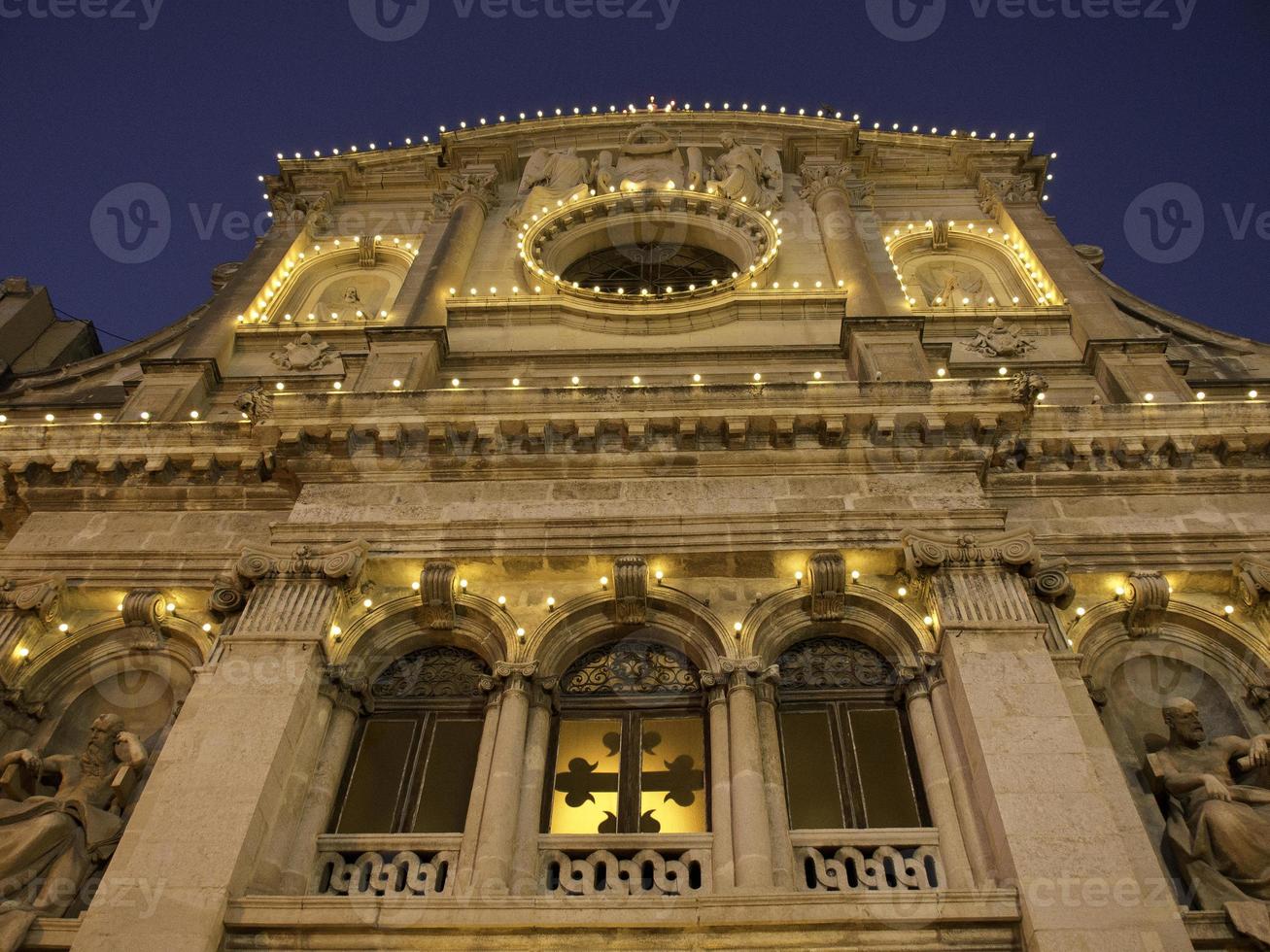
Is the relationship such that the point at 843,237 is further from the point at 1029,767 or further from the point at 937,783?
the point at 1029,767

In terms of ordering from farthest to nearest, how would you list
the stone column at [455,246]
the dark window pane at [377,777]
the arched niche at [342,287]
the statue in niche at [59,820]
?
the arched niche at [342,287] < the stone column at [455,246] < the dark window pane at [377,777] < the statue in niche at [59,820]

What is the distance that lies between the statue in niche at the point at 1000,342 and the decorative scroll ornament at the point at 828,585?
7654 millimetres

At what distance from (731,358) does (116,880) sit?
12.2 metres

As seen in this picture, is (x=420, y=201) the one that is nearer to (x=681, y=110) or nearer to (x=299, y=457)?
(x=681, y=110)

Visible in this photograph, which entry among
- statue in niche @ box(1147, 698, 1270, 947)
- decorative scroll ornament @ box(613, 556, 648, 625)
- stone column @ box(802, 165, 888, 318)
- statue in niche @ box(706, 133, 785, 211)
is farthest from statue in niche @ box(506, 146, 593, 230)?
statue in niche @ box(1147, 698, 1270, 947)

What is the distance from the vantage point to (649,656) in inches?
523

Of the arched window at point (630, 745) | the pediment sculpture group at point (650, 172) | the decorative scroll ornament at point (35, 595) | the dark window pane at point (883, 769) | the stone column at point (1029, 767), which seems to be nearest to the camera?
the stone column at point (1029, 767)

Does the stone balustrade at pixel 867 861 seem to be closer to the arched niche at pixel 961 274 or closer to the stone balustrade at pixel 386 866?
the stone balustrade at pixel 386 866

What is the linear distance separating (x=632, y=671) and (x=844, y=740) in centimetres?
260

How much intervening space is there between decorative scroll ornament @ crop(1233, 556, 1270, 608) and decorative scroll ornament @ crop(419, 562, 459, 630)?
9.40 m

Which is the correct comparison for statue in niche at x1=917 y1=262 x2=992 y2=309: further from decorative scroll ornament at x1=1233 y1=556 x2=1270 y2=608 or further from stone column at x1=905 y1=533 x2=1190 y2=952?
stone column at x1=905 y1=533 x2=1190 y2=952

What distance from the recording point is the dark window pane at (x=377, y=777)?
1174 centimetres

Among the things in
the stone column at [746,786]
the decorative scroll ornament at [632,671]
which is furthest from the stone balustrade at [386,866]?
the stone column at [746,786]

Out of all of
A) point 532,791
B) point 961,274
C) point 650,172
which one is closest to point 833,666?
point 532,791
